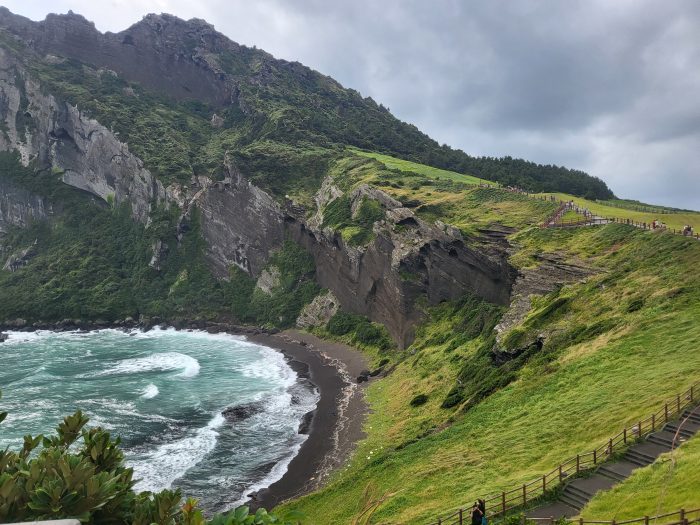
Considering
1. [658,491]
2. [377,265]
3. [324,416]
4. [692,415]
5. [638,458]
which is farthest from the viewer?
[377,265]

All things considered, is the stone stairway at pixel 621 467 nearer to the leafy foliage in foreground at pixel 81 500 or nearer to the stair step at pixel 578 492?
the stair step at pixel 578 492

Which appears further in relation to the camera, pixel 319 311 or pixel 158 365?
pixel 319 311

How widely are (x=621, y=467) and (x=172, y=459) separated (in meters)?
37.3

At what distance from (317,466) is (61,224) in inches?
6073

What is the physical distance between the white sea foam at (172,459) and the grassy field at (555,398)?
12.8 m

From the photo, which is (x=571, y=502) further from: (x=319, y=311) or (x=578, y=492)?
(x=319, y=311)

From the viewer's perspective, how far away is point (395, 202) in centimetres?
8456

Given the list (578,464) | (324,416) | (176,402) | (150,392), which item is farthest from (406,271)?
(578,464)

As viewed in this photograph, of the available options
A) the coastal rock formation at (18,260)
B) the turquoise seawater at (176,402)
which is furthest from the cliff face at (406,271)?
the coastal rock formation at (18,260)

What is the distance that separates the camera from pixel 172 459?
44.2 metres

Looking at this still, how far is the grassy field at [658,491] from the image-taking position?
16.3 m

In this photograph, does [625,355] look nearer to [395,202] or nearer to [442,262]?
[442,262]

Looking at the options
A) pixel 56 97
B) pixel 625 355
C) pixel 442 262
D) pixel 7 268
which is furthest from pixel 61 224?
pixel 625 355

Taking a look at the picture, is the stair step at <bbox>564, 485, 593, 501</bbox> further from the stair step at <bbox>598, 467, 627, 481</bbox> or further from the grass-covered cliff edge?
the grass-covered cliff edge
